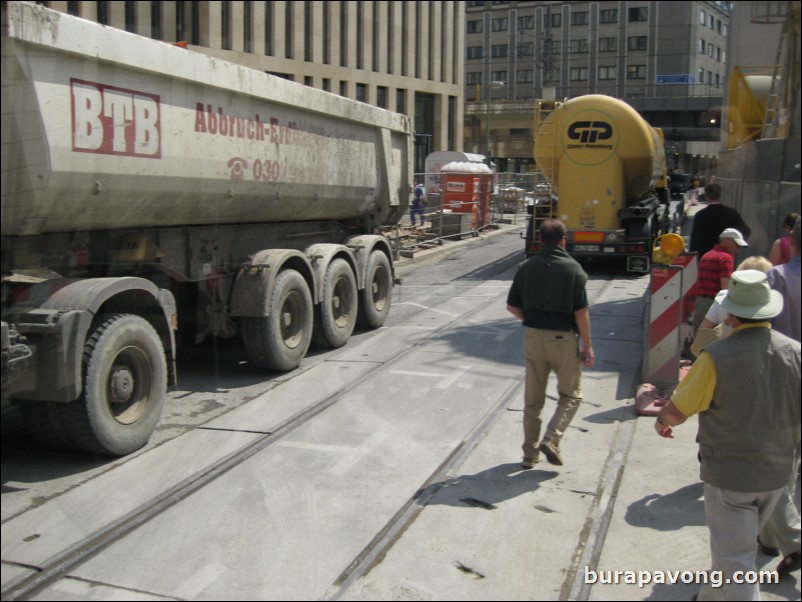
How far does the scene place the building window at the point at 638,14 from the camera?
9.66 metres

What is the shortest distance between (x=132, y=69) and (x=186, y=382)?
3.53 metres

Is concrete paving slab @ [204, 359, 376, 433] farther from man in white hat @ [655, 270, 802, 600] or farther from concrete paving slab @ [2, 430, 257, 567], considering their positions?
man in white hat @ [655, 270, 802, 600]

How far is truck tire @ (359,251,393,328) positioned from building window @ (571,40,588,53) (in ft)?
15.9

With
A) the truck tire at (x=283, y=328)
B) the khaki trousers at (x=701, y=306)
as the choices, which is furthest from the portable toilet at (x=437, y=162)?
the khaki trousers at (x=701, y=306)

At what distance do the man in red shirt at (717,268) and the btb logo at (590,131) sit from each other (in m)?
8.15

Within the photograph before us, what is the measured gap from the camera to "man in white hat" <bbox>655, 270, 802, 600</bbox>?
12.3 feet

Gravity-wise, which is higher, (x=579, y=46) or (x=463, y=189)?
(x=579, y=46)

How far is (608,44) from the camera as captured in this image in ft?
41.8

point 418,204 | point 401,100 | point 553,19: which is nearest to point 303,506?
point 553,19

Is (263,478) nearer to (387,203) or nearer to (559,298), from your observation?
(559,298)

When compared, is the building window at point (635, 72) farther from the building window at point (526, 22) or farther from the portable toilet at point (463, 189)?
the portable toilet at point (463, 189)

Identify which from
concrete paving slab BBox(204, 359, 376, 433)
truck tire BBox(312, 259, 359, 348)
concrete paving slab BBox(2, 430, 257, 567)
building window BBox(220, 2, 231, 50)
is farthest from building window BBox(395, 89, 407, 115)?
concrete paving slab BBox(2, 430, 257, 567)

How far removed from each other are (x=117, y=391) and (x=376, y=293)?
20.0 ft

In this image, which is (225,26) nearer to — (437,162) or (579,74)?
(437,162)
